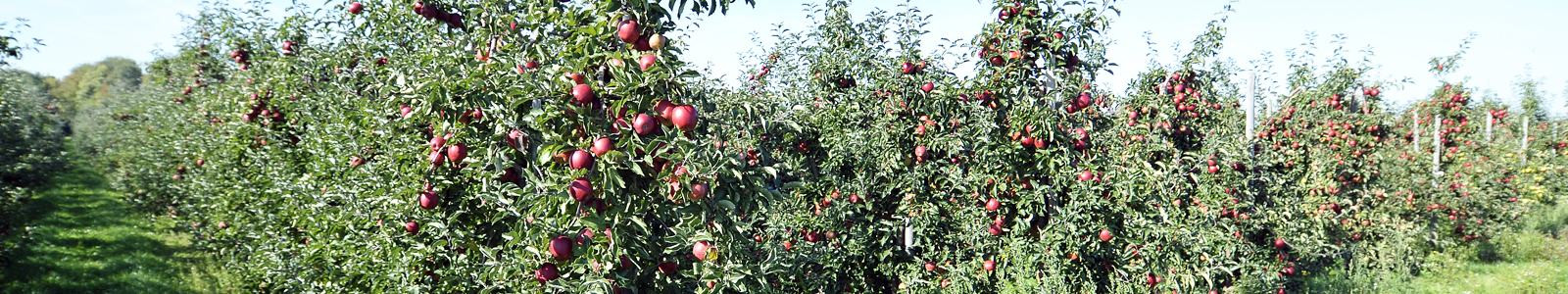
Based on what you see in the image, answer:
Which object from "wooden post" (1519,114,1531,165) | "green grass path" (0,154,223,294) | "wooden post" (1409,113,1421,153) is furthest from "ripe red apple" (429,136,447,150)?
"wooden post" (1519,114,1531,165)

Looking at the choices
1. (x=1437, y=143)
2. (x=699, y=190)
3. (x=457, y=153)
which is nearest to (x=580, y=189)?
(x=699, y=190)

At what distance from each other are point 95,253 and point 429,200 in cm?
1213

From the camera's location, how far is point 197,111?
959cm

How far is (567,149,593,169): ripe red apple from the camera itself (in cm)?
229

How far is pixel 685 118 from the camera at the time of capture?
2.23 metres

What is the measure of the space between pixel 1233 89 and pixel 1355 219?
2.16 metres

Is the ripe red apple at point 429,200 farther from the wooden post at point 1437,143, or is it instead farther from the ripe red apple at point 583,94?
the wooden post at point 1437,143

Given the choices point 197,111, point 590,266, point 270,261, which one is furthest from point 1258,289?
point 197,111

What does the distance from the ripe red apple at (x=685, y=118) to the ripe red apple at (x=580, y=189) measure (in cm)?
33

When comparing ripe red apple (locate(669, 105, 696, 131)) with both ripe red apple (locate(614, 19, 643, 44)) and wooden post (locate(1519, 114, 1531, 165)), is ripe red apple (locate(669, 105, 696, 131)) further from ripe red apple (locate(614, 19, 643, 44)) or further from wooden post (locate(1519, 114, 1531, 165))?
wooden post (locate(1519, 114, 1531, 165))

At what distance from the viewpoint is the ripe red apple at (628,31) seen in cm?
232

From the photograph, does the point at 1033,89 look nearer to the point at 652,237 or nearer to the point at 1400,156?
the point at 652,237

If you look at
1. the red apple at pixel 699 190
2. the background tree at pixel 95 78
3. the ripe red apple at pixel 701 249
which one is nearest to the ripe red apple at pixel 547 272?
the ripe red apple at pixel 701 249

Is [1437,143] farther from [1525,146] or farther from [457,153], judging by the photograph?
[457,153]
